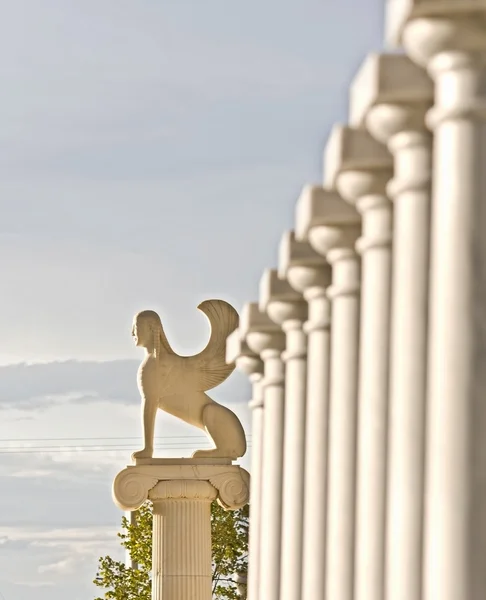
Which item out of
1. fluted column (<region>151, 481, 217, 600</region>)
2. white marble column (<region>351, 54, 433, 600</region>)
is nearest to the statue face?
fluted column (<region>151, 481, 217, 600</region>)

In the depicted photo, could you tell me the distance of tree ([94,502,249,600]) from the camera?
97188mm

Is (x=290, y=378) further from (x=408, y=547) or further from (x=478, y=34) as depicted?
(x=478, y=34)

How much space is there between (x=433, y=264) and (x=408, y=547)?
3.69 metres

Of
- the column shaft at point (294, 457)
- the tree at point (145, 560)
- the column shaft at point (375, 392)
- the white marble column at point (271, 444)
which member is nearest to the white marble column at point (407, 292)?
the column shaft at point (375, 392)

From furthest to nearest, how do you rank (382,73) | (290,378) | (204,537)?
(204,537)
(290,378)
(382,73)

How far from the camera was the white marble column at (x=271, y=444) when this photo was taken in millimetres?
35031

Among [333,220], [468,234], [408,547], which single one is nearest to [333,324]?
[333,220]

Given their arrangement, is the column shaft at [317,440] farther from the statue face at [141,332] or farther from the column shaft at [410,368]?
the statue face at [141,332]

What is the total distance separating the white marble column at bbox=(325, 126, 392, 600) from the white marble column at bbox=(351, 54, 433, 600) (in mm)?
2156

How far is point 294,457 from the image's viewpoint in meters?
32.3

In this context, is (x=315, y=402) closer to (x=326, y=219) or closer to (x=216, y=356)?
(x=326, y=219)

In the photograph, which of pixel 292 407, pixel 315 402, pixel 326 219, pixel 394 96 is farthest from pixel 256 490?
pixel 394 96

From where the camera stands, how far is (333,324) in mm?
26219

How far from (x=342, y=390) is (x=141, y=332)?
1546 inches
